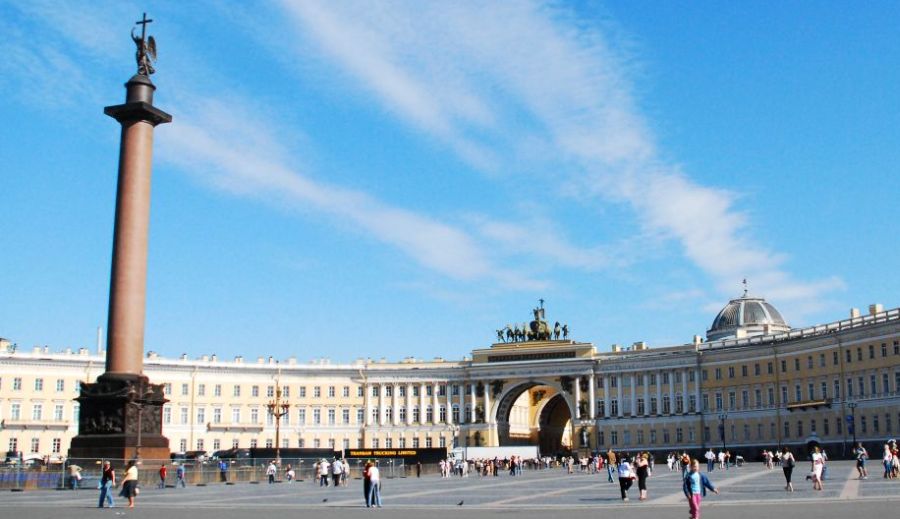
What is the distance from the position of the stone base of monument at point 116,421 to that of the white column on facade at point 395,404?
84033mm

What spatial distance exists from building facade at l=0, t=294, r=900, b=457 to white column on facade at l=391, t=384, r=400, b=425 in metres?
0.20

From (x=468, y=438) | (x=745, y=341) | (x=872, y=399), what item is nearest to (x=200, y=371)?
(x=468, y=438)

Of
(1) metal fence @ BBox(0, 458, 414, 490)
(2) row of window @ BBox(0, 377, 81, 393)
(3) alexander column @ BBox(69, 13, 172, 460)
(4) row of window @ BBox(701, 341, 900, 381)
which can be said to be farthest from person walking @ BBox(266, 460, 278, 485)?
(4) row of window @ BBox(701, 341, 900, 381)

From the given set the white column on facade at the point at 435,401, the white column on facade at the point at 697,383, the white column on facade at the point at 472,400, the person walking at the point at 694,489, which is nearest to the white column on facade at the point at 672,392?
the white column on facade at the point at 697,383

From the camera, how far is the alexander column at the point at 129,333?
43.8 meters

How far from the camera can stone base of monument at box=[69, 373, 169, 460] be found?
43.6m

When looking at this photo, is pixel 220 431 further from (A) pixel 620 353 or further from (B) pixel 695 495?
(B) pixel 695 495

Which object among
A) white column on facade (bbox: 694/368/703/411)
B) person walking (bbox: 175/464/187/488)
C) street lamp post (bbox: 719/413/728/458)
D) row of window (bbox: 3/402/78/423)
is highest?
white column on facade (bbox: 694/368/703/411)

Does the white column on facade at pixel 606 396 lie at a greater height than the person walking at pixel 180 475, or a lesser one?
greater

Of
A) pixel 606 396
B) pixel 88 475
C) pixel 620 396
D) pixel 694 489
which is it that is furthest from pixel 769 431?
pixel 694 489

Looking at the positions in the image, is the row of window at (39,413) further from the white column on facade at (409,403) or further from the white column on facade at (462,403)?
the white column on facade at (462,403)

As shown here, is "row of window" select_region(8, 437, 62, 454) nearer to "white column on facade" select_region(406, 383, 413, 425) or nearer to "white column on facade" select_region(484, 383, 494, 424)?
"white column on facade" select_region(406, 383, 413, 425)

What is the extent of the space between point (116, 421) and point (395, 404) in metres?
85.4

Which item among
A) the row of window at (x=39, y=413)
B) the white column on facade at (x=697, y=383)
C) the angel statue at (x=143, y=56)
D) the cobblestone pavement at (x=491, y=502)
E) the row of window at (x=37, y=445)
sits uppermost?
the angel statue at (x=143, y=56)
